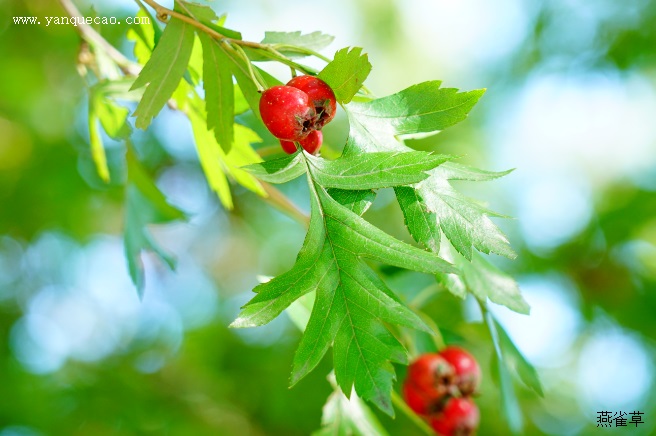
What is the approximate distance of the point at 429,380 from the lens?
4.48 ft

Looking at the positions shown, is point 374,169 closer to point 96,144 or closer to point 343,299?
point 343,299

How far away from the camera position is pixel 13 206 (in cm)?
363

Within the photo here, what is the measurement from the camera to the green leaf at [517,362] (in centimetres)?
119

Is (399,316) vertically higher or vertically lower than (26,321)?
lower

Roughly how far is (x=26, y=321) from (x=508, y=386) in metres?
3.62

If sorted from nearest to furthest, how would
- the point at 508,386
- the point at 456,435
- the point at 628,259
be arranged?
the point at 508,386
the point at 456,435
the point at 628,259

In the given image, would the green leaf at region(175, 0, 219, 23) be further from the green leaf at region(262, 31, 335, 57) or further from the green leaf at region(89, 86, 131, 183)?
the green leaf at region(89, 86, 131, 183)

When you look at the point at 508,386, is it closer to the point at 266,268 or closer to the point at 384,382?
the point at 384,382

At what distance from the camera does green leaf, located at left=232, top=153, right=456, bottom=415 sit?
796 millimetres

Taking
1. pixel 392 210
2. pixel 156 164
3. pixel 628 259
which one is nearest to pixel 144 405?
pixel 156 164

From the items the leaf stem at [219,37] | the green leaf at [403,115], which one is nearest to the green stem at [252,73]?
the leaf stem at [219,37]

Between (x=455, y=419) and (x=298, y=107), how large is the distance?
920mm

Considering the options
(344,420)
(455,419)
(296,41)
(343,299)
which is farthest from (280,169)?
(455,419)

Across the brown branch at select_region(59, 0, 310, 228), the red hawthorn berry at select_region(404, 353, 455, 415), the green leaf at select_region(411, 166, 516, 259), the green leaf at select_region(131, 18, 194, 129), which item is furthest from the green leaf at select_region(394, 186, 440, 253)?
the red hawthorn berry at select_region(404, 353, 455, 415)
